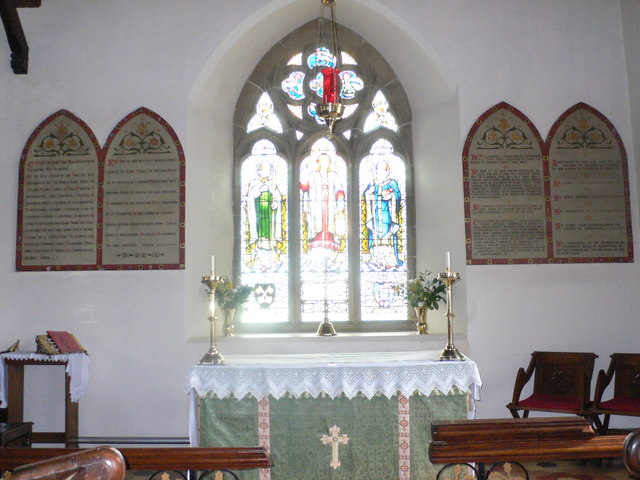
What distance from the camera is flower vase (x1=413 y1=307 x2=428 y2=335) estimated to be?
6.86 m

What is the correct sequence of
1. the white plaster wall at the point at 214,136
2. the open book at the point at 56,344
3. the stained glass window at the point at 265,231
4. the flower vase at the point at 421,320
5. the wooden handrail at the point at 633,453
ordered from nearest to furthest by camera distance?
the wooden handrail at the point at 633,453
the open book at the point at 56,344
the white plaster wall at the point at 214,136
the flower vase at the point at 421,320
the stained glass window at the point at 265,231

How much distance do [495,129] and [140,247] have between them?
3705mm

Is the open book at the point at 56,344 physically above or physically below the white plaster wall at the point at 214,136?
below

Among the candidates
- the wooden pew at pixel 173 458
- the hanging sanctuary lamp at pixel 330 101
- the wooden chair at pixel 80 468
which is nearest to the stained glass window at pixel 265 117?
the hanging sanctuary lamp at pixel 330 101

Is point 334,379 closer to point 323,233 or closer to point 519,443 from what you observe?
point 519,443

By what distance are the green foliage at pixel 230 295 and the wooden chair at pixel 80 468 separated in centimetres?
548

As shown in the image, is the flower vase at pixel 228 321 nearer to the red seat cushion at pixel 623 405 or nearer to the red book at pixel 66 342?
the red book at pixel 66 342

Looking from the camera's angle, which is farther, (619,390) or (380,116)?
(380,116)

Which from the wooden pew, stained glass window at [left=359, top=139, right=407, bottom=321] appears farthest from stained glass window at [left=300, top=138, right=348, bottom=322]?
the wooden pew

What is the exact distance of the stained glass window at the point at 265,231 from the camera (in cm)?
741

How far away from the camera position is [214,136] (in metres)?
7.19

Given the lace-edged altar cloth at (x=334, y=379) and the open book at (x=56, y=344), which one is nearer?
the lace-edged altar cloth at (x=334, y=379)

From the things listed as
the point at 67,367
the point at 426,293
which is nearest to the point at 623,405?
the point at 426,293

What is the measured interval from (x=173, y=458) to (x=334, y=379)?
2.41 meters
